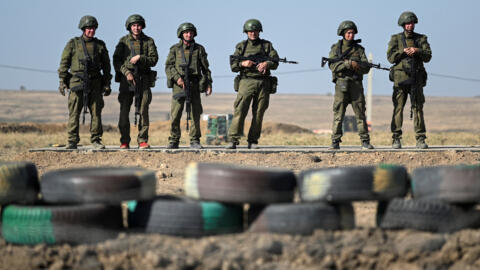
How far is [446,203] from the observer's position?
695cm

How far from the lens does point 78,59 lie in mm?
13672

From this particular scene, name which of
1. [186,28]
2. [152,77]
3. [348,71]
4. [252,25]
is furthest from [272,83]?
[152,77]

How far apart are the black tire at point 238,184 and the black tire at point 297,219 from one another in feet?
0.54

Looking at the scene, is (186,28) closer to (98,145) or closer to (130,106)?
(130,106)

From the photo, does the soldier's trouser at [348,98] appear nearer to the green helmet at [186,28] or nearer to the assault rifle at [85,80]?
the green helmet at [186,28]

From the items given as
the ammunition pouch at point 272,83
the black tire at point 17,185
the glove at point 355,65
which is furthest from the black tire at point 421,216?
the ammunition pouch at point 272,83

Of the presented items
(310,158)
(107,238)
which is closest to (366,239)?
(107,238)

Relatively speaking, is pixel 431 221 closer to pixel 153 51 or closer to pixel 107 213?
pixel 107 213

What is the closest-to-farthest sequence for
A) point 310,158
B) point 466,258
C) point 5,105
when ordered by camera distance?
point 466,258 < point 310,158 < point 5,105

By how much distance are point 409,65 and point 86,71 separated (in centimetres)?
594

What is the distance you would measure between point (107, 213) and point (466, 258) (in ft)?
10.5

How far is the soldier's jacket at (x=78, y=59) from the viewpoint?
44.9 feet

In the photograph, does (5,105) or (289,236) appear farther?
(5,105)

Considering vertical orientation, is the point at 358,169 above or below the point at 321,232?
above
